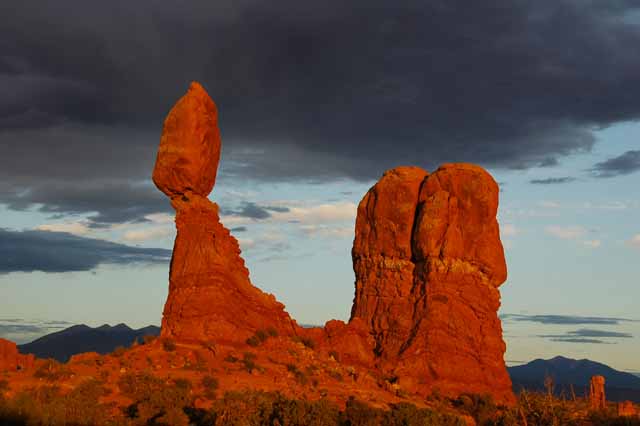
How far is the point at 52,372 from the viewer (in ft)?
150

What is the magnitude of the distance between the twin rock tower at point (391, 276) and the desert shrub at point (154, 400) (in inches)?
246

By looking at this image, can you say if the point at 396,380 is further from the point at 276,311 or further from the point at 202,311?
the point at 202,311

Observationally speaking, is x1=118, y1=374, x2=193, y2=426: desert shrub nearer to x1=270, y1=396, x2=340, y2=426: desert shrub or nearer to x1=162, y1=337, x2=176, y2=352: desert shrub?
x1=162, y1=337, x2=176, y2=352: desert shrub

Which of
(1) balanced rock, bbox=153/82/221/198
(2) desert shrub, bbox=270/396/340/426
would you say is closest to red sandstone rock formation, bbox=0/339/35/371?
(1) balanced rock, bbox=153/82/221/198

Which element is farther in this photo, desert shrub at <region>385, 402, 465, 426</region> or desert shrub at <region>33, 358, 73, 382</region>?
desert shrub at <region>33, 358, 73, 382</region>

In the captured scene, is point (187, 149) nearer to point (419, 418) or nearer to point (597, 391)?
point (419, 418)

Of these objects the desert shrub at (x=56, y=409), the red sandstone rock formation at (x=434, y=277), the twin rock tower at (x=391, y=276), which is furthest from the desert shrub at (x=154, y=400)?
the red sandstone rock formation at (x=434, y=277)

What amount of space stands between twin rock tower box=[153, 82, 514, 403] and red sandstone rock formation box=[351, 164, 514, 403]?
7 cm

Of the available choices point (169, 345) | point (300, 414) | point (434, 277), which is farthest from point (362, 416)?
point (434, 277)

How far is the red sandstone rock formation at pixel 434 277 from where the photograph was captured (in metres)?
57.3

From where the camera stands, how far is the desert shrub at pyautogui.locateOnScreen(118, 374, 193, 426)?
38125 millimetres

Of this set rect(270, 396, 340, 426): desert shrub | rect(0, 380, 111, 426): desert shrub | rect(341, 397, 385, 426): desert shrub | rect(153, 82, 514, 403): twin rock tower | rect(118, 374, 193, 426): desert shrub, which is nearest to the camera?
rect(0, 380, 111, 426): desert shrub

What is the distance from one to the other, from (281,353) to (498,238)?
18694 mm

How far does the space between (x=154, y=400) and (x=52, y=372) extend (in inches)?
310
